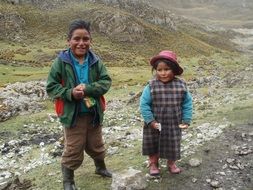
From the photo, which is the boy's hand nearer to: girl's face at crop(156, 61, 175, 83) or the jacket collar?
the jacket collar

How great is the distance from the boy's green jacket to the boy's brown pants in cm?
20

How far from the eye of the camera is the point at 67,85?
8203 mm

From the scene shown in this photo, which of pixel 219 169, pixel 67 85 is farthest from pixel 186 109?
pixel 67 85

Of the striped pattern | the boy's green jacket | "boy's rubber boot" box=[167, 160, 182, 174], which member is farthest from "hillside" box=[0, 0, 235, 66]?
the boy's green jacket

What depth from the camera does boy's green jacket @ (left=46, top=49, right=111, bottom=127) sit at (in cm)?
804

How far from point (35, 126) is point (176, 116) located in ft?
35.4

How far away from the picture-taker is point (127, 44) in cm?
6856

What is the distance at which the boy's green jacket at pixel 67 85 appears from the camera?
8039 mm

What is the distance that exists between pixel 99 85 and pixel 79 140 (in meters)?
1.14

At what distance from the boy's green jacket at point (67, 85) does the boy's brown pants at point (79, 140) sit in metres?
0.20

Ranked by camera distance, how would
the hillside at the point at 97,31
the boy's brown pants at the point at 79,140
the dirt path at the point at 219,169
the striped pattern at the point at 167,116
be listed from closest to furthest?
the boy's brown pants at the point at 79,140 < the striped pattern at the point at 167,116 < the dirt path at the point at 219,169 < the hillside at the point at 97,31

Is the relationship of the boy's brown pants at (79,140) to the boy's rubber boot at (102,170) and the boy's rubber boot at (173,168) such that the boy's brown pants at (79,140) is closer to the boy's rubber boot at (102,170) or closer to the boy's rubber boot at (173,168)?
the boy's rubber boot at (102,170)

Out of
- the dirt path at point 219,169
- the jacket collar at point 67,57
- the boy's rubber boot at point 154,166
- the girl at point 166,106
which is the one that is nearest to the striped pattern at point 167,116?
the girl at point 166,106

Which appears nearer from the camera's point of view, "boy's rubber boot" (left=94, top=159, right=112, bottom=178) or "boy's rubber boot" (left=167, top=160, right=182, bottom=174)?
"boy's rubber boot" (left=167, top=160, right=182, bottom=174)
